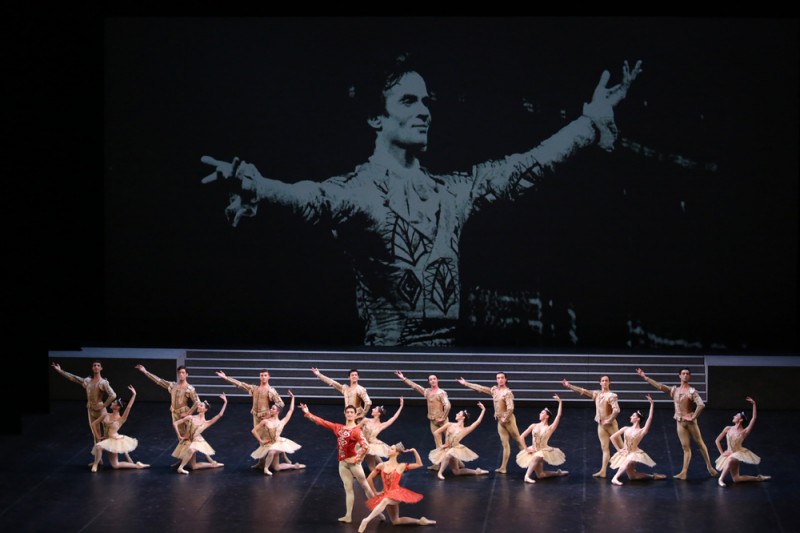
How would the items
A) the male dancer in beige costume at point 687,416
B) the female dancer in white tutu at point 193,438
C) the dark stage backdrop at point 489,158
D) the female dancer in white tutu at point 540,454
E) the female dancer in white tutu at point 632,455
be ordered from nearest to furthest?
the female dancer in white tutu at point 632,455 → the female dancer in white tutu at point 540,454 → the male dancer in beige costume at point 687,416 → the female dancer in white tutu at point 193,438 → the dark stage backdrop at point 489,158

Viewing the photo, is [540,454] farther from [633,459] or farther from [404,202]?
[404,202]

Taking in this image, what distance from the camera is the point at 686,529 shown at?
1388 centimetres

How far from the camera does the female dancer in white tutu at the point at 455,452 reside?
15969 millimetres

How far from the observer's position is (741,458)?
50.9 feet

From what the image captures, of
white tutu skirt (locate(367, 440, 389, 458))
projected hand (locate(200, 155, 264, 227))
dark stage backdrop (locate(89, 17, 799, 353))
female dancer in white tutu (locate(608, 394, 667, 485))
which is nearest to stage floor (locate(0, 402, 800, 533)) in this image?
female dancer in white tutu (locate(608, 394, 667, 485))

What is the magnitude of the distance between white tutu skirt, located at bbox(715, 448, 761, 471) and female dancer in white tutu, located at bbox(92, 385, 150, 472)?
6.61 m

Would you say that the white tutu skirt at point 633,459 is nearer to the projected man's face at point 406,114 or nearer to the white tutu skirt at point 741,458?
the white tutu skirt at point 741,458

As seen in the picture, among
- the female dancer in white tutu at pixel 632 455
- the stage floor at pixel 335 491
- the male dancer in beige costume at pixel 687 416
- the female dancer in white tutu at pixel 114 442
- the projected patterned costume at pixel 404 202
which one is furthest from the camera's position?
the projected patterned costume at pixel 404 202

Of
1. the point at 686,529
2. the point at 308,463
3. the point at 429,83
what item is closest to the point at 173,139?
the point at 429,83

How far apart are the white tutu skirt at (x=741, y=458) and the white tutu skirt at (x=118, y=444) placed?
6.73 meters

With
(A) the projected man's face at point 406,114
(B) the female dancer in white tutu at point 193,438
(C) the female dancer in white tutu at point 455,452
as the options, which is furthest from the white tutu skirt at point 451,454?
(A) the projected man's face at point 406,114

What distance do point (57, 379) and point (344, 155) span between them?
5.33 m

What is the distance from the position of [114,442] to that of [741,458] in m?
7.16

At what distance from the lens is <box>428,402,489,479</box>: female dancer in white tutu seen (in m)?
16.0
